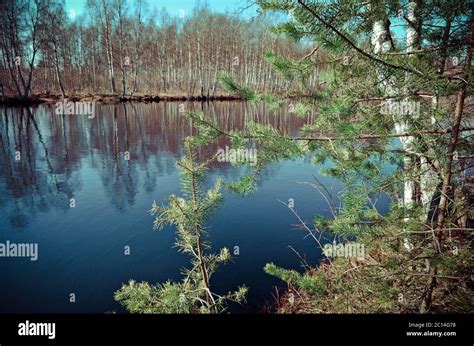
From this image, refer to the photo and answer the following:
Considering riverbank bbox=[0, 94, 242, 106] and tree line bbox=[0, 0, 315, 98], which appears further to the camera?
riverbank bbox=[0, 94, 242, 106]

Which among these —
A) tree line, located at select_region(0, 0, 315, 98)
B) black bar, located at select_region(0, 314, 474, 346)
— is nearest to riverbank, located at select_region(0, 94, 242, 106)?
tree line, located at select_region(0, 0, 315, 98)

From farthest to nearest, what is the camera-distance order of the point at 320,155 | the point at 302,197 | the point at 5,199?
the point at 302,197, the point at 5,199, the point at 320,155

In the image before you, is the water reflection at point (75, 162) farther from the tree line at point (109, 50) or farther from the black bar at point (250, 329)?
the tree line at point (109, 50)

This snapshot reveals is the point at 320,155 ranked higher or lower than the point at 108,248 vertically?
higher

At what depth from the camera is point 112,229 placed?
4336 mm

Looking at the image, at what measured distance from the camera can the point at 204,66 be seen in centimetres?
3288

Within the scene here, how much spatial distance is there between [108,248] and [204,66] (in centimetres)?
3229

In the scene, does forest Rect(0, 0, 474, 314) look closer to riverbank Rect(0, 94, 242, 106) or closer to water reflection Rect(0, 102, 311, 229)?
water reflection Rect(0, 102, 311, 229)

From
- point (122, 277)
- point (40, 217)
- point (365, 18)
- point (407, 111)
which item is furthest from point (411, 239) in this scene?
point (40, 217)

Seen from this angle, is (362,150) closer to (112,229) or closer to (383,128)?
(383,128)

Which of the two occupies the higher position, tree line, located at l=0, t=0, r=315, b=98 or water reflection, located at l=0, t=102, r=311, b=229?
tree line, located at l=0, t=0, r=315, b=98

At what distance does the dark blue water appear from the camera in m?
3.30

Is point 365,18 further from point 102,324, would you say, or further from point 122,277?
point 122,277

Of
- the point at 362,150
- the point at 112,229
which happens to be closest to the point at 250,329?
the point at 362,150
